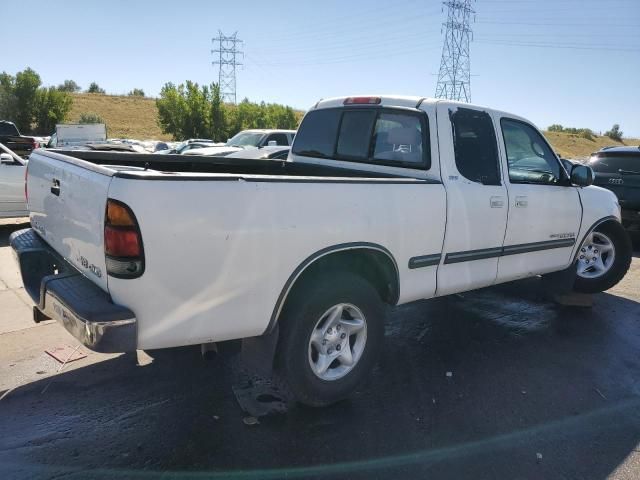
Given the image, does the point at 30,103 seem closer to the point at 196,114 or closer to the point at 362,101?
the point at 196,114

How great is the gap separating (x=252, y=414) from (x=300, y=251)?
44.9 inches

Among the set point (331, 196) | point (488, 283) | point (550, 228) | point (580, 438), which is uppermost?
point (331, 196)

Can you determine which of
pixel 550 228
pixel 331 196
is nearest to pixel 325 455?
pixel 331 196

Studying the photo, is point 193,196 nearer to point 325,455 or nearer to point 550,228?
point 325,455

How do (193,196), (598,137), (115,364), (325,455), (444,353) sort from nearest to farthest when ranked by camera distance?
(193,196), (325,455), (115,364), (444,353), (598,137)

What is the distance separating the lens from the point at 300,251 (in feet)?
9.54

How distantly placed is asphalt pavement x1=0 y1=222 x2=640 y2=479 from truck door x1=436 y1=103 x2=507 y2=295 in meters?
0.75

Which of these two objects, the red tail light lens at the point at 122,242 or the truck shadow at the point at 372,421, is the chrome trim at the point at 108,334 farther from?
the truck shadow at the point at 372,421

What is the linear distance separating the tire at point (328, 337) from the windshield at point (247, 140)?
11.5 metres

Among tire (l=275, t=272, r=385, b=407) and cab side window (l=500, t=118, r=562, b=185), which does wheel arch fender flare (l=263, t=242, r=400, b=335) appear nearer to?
tire (l=275, t=272, r=385, b=407)

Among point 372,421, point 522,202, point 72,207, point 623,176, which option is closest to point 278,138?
point 623,176

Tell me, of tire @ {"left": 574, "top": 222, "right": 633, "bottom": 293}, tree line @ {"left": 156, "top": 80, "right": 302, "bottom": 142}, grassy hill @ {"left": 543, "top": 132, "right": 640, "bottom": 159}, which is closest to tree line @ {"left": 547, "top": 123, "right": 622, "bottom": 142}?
grassy hill @ {"left": 543, "top": 132, "right": 640, "bottom": 159}

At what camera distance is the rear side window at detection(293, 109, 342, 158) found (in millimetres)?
4688

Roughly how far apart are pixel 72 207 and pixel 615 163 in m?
9.38
